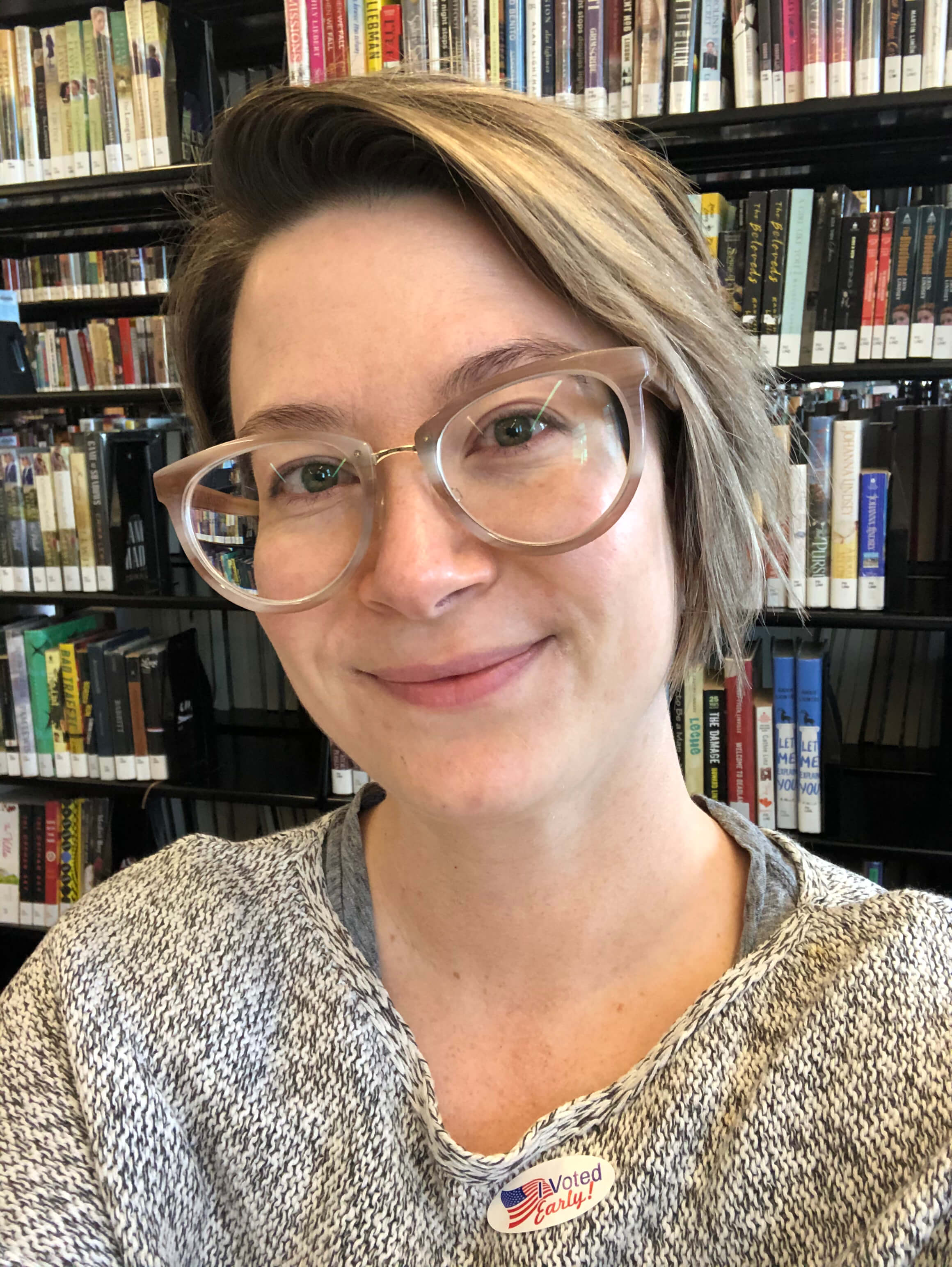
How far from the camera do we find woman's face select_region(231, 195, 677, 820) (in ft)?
2.10

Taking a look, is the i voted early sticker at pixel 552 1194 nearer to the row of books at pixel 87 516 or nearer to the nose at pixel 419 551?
the nose at pixel 419 551

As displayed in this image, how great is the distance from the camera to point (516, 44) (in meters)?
1.70

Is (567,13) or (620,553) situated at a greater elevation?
(567,13)

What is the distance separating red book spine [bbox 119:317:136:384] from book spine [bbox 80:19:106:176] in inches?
13.3

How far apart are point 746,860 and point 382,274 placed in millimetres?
606

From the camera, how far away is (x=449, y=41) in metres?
1.73

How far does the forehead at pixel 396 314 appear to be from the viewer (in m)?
0.64

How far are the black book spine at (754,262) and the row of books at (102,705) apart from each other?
1.52m

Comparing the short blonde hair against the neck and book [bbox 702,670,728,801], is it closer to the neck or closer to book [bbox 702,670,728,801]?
the neck

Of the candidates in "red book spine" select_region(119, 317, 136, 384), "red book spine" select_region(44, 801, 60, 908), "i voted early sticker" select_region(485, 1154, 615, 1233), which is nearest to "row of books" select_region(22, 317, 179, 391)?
"red book spine" select_region(119, 317, 136, 384)

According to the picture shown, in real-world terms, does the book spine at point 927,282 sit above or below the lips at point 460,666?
above

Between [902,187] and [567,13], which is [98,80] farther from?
[902,187]

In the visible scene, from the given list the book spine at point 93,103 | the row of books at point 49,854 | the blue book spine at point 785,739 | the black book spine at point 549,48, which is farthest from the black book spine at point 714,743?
the book spine at point 93,103

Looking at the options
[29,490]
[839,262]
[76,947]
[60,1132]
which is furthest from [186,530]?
[29,490]
